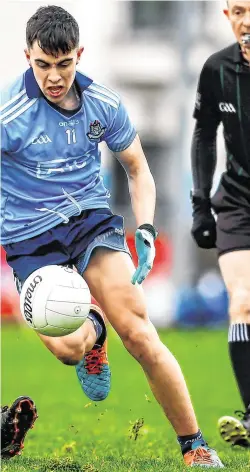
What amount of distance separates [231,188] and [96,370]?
60.1 inches

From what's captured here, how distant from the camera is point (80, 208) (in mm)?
6613

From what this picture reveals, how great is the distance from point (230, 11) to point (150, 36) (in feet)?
75.5

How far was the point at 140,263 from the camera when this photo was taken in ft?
21.0

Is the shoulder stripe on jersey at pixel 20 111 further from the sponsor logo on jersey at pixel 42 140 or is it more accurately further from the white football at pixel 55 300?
the white football at pixel 55 300

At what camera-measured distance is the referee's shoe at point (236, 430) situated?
7.36 m

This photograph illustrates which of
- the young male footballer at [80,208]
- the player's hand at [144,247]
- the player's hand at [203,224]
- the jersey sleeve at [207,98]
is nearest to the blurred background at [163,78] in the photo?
the player's hand at [203,224]

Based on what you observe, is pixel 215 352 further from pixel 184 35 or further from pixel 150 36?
Result: pixel 150 36

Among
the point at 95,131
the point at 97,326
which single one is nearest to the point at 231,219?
the point at 97,326

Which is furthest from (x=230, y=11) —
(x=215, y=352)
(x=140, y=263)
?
(x=215, y=352)

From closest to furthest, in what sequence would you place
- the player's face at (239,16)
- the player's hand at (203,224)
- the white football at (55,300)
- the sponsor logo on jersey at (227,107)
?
the white football at (55,300) → the player's face at (239,16) → the sponsor logo on jersey at (227,107) → the player's hand at (203,224)

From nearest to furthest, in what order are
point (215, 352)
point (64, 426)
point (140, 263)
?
1. point (140, 263)
2. point (64, 426)
3. point (215, 352)

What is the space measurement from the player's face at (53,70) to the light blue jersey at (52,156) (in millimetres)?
110

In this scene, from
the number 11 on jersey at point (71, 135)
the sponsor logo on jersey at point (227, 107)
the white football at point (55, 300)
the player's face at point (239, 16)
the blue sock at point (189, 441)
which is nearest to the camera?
the white football at point (55, 300)

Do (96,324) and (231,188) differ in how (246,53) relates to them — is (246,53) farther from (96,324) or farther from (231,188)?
(96,324)
